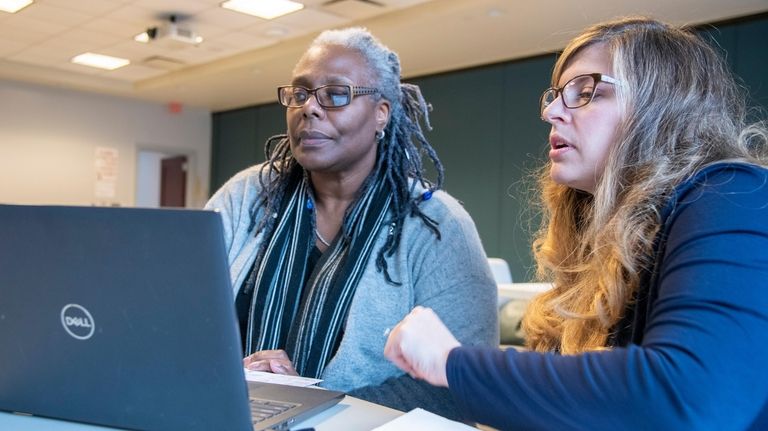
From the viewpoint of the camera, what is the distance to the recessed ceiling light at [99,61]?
292 inches

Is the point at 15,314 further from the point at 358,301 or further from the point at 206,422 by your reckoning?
the point at 358,301

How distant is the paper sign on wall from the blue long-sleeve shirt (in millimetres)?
9437

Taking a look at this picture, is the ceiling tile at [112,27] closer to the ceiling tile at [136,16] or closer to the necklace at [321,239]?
the ceiling tile at [136,16]

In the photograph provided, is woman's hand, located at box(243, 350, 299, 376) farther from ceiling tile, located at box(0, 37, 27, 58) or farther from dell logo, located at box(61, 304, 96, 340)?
ceiling tile, located at box(0, 37, 27, 58)

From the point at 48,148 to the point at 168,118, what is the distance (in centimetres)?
173

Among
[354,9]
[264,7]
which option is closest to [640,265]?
[354,9]

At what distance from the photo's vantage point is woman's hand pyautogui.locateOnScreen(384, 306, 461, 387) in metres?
0.83

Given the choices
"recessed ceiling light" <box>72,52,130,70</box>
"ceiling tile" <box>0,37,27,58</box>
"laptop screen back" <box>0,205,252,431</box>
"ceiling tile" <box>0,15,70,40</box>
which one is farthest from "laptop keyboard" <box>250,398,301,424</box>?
"recessed ceiling light" <box>72,52,130,70</box>

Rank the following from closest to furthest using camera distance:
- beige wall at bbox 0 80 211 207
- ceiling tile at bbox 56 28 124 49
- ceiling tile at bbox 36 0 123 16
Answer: ceiling tile at bbox 36 0 123 16 → ceiling tile at bbox 56 28 124 49 → beige wall at bbox 0 80 211 207

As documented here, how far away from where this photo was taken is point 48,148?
8.89 m

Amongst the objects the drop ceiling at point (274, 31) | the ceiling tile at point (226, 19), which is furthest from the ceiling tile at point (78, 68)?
the ceiling tile at point (226, 19)

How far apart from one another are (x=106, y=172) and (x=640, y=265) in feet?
31.0

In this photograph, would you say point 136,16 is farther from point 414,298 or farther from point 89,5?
point 414,298

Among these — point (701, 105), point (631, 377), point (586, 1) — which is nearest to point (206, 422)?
point (631, 377)
